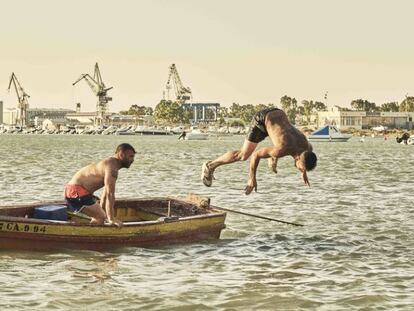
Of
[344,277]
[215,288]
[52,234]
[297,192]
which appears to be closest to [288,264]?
[344,277]

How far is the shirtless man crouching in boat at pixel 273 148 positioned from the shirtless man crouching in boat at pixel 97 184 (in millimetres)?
2266

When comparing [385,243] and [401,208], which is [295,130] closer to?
[385,243]

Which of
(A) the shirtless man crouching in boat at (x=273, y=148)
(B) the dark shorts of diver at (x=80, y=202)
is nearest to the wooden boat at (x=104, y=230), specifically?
(B) the dark shorts of diver at (x=80, y=202)

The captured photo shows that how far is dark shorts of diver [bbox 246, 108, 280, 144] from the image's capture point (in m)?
14.8

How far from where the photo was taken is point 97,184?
1686 cm

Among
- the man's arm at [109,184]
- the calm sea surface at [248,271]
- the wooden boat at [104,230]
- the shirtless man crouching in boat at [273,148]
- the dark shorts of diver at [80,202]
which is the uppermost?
the shirtless man crouching in boat at [273,148]

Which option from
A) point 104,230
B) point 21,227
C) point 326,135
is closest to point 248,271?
point 104,230

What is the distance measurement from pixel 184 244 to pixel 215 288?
446cm

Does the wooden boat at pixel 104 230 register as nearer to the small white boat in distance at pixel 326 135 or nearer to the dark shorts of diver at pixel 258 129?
the dark shorts of diver at pixel 258 129

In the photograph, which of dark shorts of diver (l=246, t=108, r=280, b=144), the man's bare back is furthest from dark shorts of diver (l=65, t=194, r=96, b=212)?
dark shorts of diver (l=246, t=108, r=280, b=144)

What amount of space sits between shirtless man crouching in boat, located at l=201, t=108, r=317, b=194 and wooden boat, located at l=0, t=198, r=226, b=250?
4106 millimetres

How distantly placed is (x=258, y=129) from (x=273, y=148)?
88 cm

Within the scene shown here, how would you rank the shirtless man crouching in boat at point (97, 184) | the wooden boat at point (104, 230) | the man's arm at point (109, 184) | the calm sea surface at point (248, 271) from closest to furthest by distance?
the calm sea surface at point (248, 271), the shirtless man crouching in boat at point (97, 184), the man's arm at point (109, 184), the wooden boat at point (104, 230)

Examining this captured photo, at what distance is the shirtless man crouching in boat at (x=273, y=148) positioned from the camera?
548 inches
